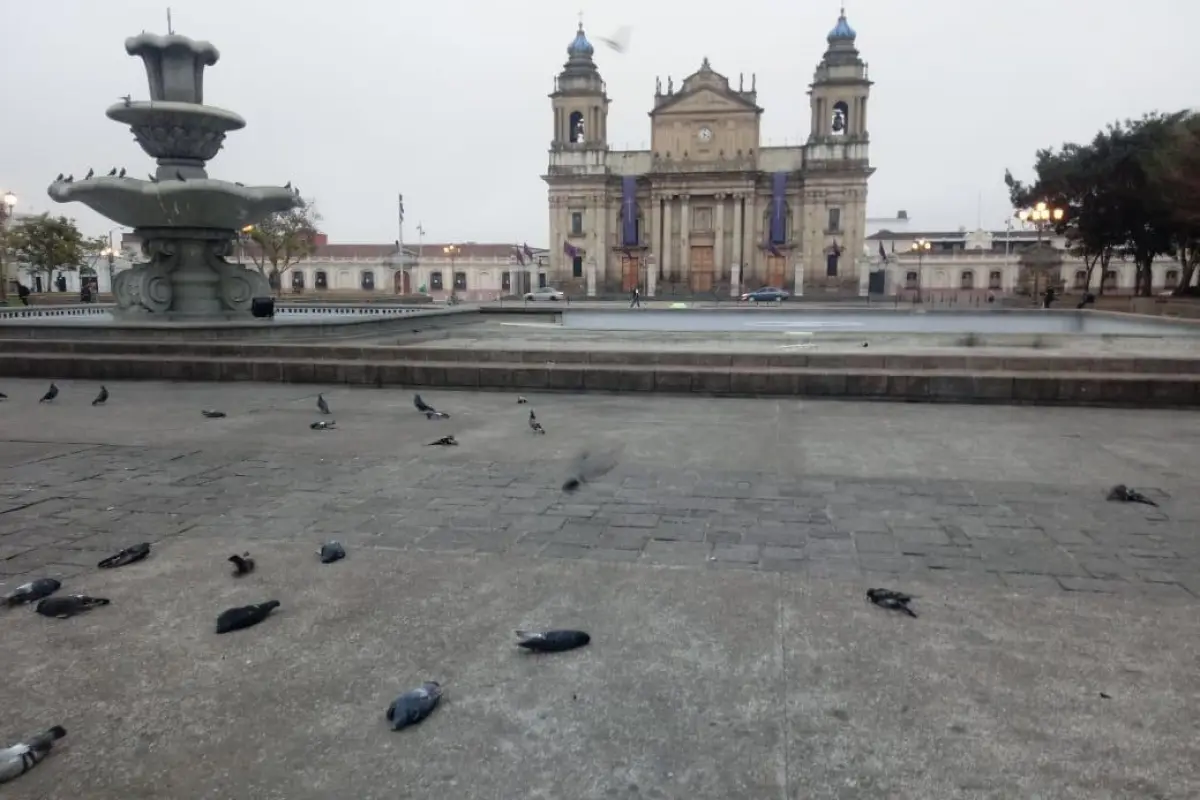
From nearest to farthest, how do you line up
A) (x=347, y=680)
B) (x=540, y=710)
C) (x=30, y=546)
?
(x=540, y=710) < (x=347, y=680) < (x=30, y=546)

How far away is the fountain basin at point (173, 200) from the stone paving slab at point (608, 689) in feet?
41.0

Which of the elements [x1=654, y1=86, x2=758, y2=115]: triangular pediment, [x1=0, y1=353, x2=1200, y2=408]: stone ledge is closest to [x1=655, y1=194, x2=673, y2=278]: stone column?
[x1=654, y1=86, x2=758, y2=115]: triangular pediment

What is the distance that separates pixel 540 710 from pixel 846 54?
235ft

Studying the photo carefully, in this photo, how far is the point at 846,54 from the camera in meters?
64.6

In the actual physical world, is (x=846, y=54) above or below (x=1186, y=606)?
above

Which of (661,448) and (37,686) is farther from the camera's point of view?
(661,448)

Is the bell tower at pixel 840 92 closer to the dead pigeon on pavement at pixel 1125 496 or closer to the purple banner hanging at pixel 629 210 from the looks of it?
the purple banner hanging at pixel 629 210

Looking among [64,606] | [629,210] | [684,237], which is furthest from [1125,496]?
[629,210]

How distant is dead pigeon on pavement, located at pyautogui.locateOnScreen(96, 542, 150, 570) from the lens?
3557mm

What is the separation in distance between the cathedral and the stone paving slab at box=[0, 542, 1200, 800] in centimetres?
6246

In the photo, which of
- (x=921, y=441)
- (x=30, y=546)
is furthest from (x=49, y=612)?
(x=921, y=441)

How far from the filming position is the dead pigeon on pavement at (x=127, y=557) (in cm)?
356

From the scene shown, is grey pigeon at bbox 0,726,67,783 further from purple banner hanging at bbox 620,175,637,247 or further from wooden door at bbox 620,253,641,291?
wooden door at bbox 620,253,641,291

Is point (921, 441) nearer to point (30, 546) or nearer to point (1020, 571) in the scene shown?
point (1020, 571)
